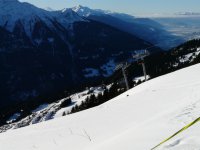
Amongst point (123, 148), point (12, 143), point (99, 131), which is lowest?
point (12, 143)

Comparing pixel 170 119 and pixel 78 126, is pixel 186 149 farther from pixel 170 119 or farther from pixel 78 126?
pixel 78 126

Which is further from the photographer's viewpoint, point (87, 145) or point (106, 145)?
point (87, 145)

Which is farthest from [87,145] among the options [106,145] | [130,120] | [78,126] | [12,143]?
[12,143]

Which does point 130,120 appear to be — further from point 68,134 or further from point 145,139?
point 145,139

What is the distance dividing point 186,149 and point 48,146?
677 cm

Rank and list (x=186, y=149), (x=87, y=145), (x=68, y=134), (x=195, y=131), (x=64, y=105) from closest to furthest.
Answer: (x=186, y=149) < (x=195, y=131) < (x=87, y=145) < (x=68, y=134) < (x=64, y=105)

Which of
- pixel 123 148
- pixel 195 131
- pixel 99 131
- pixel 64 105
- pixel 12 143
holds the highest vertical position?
pixel 195 131

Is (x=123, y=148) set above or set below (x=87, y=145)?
above

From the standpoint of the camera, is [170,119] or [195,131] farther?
[170,119]

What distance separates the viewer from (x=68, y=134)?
12383 millimetres

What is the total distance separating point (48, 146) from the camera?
37.3 ft

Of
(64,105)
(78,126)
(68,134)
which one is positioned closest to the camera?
(68,134)

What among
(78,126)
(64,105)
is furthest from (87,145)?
(64,105)

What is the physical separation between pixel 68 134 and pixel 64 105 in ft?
525
